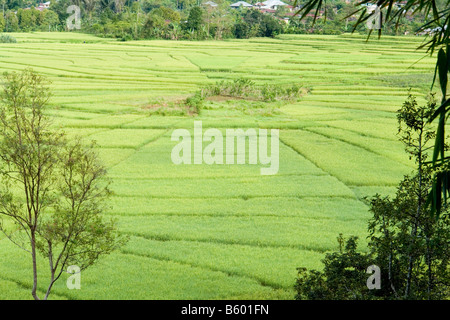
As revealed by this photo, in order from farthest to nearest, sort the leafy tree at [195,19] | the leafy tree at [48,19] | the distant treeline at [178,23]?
the leafy tree at [48,19]
the distant treeline at [178,23]
the leafy tree at [195,19]

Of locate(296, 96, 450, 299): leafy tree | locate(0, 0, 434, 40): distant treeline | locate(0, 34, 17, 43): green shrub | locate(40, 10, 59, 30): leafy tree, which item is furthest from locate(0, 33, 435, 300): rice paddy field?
locate(40, 10, 59, 30): leafy tree

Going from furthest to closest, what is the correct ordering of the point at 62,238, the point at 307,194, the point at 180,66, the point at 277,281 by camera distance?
1. the point at 180,66
2. the point at 307,194
3. the point at 277,281
4. the point at 62,238

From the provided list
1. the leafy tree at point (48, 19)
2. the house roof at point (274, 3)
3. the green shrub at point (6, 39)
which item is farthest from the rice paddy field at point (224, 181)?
the house roof at point (274, 3)

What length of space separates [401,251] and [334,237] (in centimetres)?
285

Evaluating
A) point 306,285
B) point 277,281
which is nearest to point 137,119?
point 277,281

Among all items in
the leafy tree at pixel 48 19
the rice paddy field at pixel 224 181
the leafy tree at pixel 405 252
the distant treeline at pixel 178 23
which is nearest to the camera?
the leafy tree at pixel 405 252

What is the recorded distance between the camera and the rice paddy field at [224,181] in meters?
7.13

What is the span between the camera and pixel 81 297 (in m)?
6.53

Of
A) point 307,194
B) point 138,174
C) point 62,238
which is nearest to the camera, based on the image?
point 62,238

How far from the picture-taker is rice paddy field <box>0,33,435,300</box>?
7.13 metres

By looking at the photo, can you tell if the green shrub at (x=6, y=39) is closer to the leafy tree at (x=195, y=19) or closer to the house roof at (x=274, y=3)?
the leafy tree at (x=195, y=19)

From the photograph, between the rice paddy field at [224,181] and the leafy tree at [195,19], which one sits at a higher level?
the leafy tree at [195,19]

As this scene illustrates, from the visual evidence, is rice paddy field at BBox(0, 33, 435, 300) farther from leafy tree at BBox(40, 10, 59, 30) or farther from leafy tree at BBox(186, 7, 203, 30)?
leafy tree at BBox(40, 10, 59, 30)
